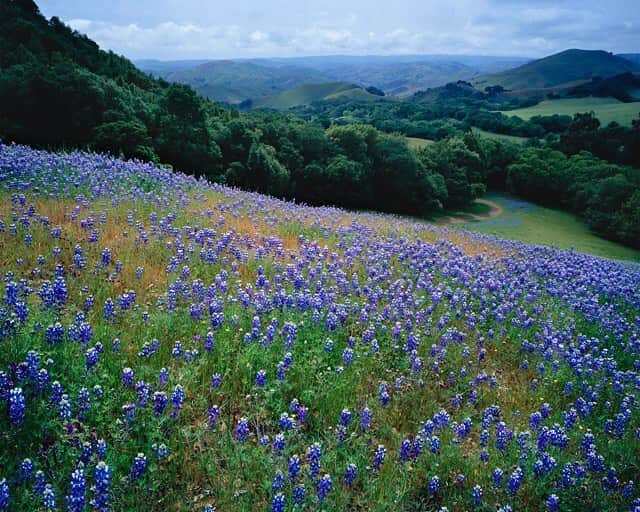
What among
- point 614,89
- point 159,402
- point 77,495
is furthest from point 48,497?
point 614,89

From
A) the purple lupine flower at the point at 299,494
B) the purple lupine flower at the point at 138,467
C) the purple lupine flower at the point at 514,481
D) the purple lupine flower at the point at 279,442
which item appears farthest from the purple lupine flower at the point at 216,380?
the purple lupine flower at the point at 514,481

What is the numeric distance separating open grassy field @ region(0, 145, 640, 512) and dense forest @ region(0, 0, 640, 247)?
33.4ft

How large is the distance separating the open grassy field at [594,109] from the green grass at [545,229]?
159 ft

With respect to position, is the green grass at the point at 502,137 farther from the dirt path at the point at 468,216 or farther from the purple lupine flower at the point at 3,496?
the purple lupine flower at the point at 3,496

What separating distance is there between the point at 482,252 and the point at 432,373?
6876 mm

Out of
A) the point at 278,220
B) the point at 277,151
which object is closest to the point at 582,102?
the point at 277,151

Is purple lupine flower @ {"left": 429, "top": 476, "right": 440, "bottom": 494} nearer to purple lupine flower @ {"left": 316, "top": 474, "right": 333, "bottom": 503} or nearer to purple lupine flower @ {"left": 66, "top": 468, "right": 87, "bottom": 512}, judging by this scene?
purple lupine flower @ {"left": 316, "top": 474, "right": 333, "bottom": 503}

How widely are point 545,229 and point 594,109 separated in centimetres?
8570

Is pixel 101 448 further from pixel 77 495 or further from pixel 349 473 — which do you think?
pixel 349 473

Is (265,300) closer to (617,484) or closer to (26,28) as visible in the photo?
(617,484)

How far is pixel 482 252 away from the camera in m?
11.1

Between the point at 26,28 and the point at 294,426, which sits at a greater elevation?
the point at 26,28

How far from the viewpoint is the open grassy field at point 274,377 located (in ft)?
10.3

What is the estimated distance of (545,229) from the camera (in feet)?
146
